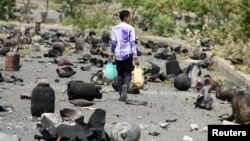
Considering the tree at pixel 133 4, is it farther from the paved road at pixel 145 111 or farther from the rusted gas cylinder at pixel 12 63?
the paved road at pixel 145 111

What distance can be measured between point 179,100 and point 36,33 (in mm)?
15594

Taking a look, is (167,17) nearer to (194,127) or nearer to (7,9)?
(7,9)

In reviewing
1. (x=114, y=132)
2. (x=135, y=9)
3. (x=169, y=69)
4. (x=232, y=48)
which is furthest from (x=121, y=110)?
(x=135, y=9)

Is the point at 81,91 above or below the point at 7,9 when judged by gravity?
below

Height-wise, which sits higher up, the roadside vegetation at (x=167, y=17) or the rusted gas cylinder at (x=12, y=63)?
the roadside vegetation at (x=167, y=17)

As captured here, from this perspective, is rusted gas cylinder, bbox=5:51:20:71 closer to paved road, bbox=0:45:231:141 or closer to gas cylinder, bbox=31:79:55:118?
paved road, bbox=0:45:231:141

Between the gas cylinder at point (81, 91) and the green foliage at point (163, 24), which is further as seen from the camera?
the green foliage at point (163, 24)

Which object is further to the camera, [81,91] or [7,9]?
[7,9]

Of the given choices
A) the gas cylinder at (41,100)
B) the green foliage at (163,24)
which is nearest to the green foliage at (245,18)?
the gas cylinder at (41,100)

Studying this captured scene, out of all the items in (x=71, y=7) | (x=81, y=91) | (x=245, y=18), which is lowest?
(x=81, y=91)

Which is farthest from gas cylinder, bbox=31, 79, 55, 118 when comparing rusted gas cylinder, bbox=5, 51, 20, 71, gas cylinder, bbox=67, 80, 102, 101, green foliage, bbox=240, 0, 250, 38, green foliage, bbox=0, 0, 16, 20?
green foliage, bbox=0, 0, 16, 20

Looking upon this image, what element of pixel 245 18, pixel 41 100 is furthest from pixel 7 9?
A: pixel 41 100

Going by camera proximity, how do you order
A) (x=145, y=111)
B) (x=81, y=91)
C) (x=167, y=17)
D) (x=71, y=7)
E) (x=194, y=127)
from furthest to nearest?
(x=71, y=7) → (x=167, y=17) → (x=81, y=91) → (x=145, y=111) → (x=194, y=127)

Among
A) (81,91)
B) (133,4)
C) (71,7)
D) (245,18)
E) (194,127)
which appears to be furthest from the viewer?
(71,7)
